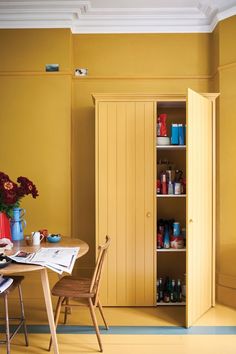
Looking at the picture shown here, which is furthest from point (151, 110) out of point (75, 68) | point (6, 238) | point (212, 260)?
point (6, 238)

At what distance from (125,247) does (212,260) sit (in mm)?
876

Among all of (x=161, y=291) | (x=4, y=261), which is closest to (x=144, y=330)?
(x=161, y=291)

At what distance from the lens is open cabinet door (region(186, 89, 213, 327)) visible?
2783 millimetres

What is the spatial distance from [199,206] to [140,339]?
1.26 m

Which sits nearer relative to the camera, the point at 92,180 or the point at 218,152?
the point at 218,152

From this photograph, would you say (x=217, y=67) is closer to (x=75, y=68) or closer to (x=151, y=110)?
(x=151, y=110)

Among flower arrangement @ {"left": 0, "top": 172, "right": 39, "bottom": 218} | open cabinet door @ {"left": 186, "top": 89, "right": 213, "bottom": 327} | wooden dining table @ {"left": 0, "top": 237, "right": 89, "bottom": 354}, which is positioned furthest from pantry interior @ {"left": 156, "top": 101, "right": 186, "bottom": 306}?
flower arrangement @ {"left": 0, "top": 172, "right": 39, "bottom": 218}

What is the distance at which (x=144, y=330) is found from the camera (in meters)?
2.74

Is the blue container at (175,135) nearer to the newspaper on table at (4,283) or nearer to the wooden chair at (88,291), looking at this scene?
the wooden chair at (88,291)

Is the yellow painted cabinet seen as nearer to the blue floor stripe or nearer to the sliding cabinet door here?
the sliding cabinet door

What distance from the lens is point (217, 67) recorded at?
3.40m

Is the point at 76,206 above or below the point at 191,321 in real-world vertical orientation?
above

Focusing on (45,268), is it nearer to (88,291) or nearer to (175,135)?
(88,291)

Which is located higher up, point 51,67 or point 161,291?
point 51,67
